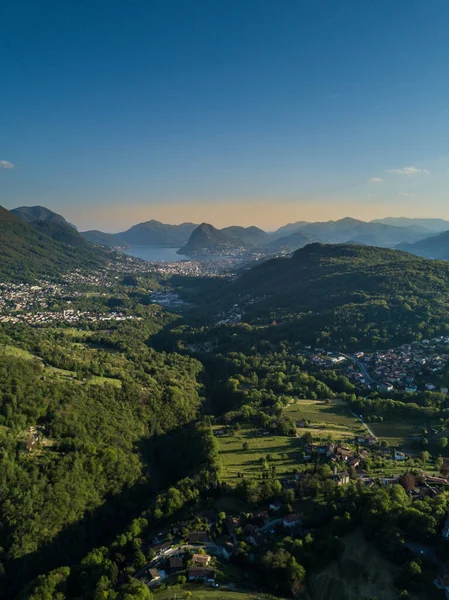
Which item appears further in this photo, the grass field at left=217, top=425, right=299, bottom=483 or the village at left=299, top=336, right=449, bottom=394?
the village at left=299, top=336, right=449, bottom=394

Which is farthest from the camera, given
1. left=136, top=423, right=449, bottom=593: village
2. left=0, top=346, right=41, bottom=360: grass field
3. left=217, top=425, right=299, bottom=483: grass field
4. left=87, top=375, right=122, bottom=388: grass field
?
left=87, top=375, right=122, bottom=388: grass field

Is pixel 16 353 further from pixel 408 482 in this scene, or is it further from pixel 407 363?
pixel 407 363

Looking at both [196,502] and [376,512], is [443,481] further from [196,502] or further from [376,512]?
[196,502]

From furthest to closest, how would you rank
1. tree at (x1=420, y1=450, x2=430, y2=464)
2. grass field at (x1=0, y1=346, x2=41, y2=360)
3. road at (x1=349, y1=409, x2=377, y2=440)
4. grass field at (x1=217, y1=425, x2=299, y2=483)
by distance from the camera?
1. grass field at (x1=0, y1=346, x2=41, y2=360)
2. road at (x1=349, y1=409, x2=377, y2=440)
3. tree at (x1=420, y1=450, x2=430, y2=464)
4. grass field at (x1=217, y1=425, x2=299, y2=483)

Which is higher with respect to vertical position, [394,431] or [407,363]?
[407,363]

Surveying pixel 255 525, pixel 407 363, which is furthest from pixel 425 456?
pixel 407 363

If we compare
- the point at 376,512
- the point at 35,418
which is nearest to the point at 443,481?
the point at 376,512

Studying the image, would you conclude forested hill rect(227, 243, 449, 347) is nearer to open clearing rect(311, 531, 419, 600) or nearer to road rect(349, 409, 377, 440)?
road rect(349, 409, 377, 440)

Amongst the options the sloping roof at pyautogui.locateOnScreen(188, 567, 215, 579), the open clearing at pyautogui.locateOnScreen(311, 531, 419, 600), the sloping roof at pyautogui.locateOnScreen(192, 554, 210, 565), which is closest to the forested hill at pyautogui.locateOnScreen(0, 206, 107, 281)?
the sloping roof at pyautogui.locateOnScreen(192, 554, 210, 565)
